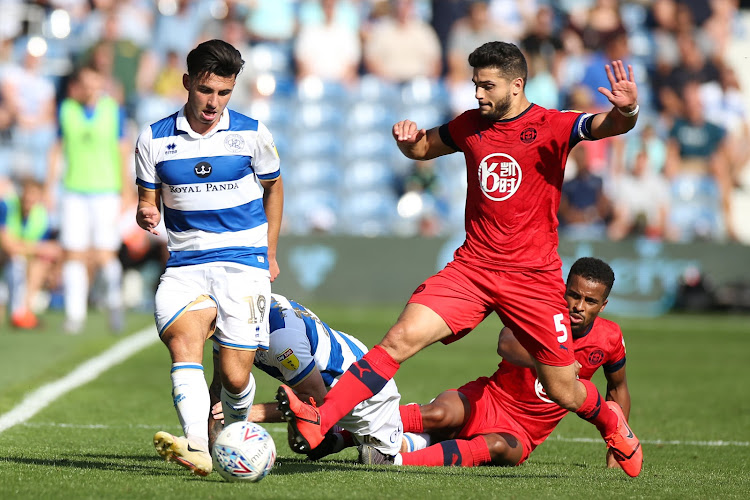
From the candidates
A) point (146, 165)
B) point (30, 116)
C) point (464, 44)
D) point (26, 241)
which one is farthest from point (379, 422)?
point (464, 44)

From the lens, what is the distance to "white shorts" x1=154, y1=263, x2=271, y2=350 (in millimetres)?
5363

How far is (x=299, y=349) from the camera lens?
570 centimetres

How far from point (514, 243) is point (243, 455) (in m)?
1.73

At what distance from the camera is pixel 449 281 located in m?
5.55

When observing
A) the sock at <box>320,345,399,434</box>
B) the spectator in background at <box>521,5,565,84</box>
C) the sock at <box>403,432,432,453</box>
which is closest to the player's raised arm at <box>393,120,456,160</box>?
the sock at <box>320,345,399,434</box>

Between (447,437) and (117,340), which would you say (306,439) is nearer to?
(447,437)

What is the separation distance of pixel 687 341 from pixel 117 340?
694cm

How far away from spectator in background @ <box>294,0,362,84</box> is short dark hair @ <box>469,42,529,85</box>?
13.5 m

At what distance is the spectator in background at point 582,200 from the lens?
55.2 feet

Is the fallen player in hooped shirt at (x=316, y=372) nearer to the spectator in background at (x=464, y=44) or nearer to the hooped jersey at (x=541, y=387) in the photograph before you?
the hooped jersey at (x=541, y=387)

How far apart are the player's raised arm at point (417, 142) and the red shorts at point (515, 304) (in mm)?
722

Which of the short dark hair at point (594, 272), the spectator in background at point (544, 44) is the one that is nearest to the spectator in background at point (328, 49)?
the spectator in background at point (544, 44)

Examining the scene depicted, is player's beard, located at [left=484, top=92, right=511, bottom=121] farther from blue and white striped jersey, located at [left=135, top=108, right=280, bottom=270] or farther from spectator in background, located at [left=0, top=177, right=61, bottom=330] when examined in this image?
spectator in background, located at [left=0, top=177, right=61, bottom=330]

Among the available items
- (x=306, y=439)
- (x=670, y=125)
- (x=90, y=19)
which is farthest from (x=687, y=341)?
(x=90, y=19)
